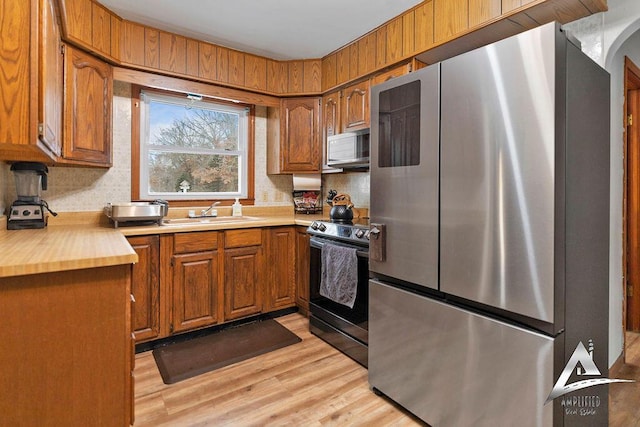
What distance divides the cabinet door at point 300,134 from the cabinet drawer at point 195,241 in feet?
3.58

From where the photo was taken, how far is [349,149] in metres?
2.69

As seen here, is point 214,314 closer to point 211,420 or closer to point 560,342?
point 211,420

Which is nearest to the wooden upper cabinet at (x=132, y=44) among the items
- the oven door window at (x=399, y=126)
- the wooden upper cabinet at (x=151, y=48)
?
the wooden upper cabinet at (x=151, y=48)

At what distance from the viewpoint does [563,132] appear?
3.88ft

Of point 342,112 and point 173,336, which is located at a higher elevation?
point 342,112

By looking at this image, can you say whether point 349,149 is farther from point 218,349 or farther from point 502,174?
point 218,349

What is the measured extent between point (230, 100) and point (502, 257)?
265 centimetres

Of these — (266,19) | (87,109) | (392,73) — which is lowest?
(87,109)

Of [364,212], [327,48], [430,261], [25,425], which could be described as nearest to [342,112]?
[327,48]

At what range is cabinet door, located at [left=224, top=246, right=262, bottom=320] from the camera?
276cm

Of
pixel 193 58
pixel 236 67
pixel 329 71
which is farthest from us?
pixel 329 71

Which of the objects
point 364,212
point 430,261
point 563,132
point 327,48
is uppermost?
point 327,48

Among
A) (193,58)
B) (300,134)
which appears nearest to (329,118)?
(300,134)

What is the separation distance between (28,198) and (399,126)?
2.41 m
